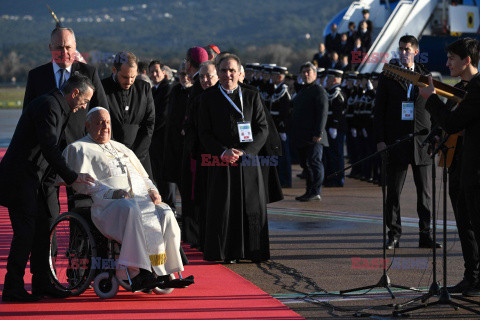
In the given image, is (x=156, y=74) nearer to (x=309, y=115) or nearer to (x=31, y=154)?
(x=309, y=115)

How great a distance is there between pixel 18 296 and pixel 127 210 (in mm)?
976

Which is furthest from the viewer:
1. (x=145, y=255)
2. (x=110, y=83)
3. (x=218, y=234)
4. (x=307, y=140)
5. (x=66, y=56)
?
(x=307, y=140)

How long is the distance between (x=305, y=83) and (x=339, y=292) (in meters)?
6.42

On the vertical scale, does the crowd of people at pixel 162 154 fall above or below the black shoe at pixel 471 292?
above

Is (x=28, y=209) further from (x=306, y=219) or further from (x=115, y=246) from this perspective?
(x=306, y=219)

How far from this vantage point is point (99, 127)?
6.57 metres

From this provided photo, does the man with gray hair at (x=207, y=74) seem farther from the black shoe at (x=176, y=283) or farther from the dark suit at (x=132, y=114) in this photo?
the black shoe at (x=176, y=283)

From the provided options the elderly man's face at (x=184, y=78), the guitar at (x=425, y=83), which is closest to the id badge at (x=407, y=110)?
the guitar at (x=425, y=83)

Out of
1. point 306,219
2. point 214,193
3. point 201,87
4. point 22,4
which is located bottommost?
point 306,219

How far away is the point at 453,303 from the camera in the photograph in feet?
19.1

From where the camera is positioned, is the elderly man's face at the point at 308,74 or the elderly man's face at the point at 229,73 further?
the elderly man's face at the point at 308,74

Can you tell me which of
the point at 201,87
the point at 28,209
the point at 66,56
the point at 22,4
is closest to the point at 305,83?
the point at 201,87

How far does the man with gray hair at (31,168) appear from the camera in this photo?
608cm

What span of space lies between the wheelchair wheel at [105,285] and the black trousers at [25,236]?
1.28ft
